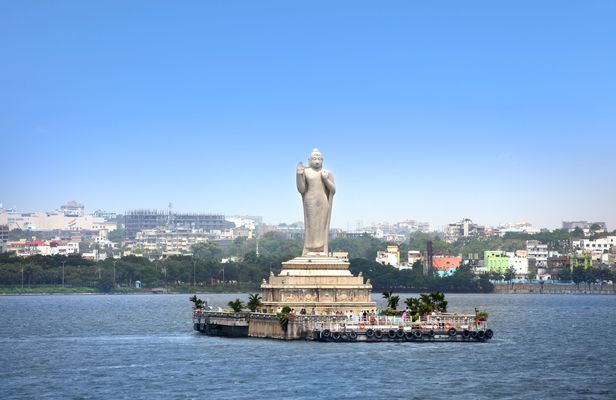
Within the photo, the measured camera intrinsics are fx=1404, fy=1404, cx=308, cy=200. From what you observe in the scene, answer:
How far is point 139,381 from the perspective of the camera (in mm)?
75938

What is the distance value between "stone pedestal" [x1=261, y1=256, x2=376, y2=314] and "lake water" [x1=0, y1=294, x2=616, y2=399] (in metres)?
4.18

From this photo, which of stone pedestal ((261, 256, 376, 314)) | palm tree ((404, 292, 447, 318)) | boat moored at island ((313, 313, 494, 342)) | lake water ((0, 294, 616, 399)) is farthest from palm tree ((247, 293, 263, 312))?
palm tree ((404, 292, 447, 318))

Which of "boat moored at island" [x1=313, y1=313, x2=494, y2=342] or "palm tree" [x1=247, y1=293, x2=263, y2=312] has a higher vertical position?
"palm tree" [x1=247, y1=293, x2=263, y2=312]

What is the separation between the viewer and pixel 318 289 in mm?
99688

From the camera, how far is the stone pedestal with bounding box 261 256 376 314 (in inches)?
3917

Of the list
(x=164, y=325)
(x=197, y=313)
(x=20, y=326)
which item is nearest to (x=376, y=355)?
(x=197, y=313)

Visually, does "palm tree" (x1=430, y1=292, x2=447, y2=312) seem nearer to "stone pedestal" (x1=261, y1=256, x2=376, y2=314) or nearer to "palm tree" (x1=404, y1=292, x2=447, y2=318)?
"palm tree" (x1=404, y1=292, x2=447, y2=318)

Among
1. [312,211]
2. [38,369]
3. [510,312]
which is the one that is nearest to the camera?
[38,369]

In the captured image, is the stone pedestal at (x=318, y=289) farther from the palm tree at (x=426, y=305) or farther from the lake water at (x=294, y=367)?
the lake water at (x=294, y=367)

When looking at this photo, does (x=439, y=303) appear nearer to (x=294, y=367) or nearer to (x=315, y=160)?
(x=315, y=160)

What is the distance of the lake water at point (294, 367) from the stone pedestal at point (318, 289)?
4.18m

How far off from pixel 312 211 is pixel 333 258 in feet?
14.3

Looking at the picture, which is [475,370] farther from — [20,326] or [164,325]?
[20,326]

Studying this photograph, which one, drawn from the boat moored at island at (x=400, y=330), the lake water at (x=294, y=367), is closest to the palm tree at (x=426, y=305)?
the boat moored at island at (x=400, y=330)
